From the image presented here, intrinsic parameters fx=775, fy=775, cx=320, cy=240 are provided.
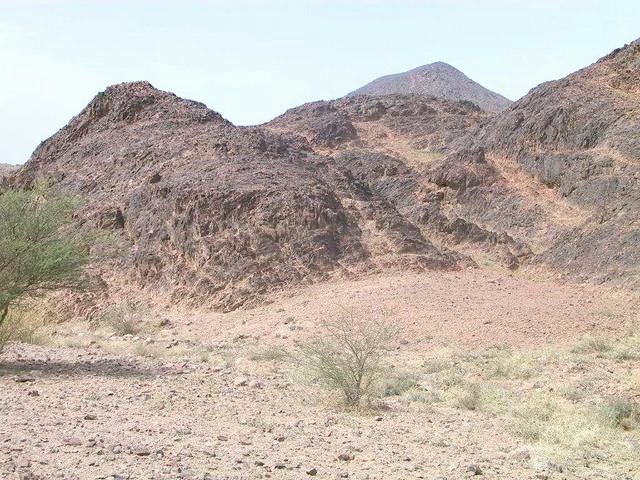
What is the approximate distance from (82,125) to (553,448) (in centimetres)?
2911

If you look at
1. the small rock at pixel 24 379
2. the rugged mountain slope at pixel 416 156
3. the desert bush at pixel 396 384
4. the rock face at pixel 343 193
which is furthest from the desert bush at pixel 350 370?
the rugged mountain slope at pixel 416 156

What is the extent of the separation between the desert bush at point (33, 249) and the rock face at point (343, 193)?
313 inches

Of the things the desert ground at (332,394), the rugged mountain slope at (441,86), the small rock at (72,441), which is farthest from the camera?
the rugged mountain slope at (441,86)

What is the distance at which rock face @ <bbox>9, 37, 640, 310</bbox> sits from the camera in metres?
23.6

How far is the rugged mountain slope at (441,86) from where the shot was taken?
94.4 meters

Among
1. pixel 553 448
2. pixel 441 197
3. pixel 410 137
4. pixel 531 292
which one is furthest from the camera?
pixel 410 137

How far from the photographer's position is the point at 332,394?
11.5 meters

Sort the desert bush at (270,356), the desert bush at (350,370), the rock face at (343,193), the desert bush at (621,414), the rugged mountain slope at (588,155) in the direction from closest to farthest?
the desert bush at (621,414)
the desert bush at (350,370)
the desert bush at (270,356)
the rock face at (343,193)
the rugged mountain slope at (588,155)

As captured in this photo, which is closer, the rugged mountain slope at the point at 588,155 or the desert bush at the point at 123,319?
the desert bush at the point at 123,319

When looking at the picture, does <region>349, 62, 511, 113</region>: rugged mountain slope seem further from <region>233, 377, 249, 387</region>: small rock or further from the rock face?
<region>233, 377, 249, 387</region>: small rock

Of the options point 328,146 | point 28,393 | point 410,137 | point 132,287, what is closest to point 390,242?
point 132,287

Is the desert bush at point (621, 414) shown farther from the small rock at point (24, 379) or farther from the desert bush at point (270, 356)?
the small rock at point (24, 379)

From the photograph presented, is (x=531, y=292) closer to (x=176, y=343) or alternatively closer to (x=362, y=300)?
(x=362, y=300)

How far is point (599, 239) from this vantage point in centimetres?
2812
